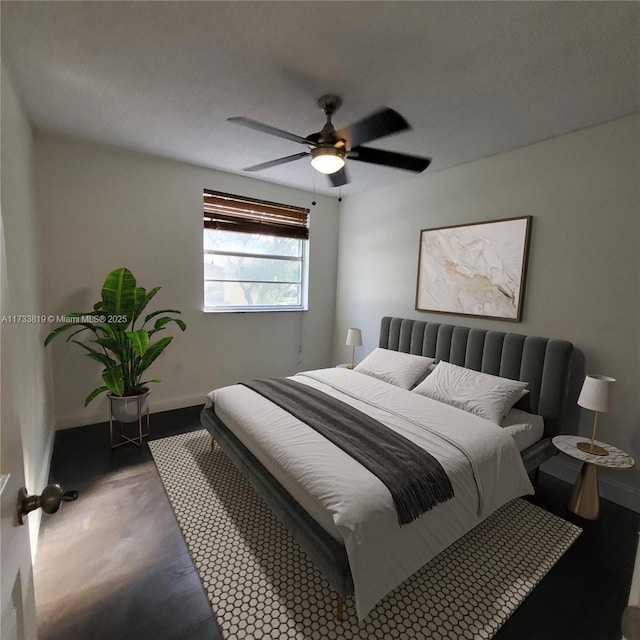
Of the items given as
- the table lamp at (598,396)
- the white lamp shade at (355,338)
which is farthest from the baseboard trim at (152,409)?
the table lamp at (598,396)

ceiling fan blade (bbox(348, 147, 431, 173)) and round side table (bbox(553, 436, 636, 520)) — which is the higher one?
ceiling fan blade (bbox(348, 147, 431, 173))

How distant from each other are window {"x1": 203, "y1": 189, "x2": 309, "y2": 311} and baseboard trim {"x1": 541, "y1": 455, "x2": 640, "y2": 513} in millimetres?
3222

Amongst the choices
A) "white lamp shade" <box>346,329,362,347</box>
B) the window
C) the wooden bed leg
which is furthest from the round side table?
the window

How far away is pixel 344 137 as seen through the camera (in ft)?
6.92

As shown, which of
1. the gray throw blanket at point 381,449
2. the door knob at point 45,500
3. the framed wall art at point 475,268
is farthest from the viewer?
the framed wall art at point 475,268

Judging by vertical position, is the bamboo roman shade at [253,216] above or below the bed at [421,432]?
above

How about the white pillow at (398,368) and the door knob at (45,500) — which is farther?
the white pillow at (398,368)

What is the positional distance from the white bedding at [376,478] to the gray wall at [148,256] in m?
1.28

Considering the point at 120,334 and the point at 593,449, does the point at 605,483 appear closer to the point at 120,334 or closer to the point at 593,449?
the point at 593,449

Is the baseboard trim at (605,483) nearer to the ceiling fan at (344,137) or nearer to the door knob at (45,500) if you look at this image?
the ceiling fan at (344,137)

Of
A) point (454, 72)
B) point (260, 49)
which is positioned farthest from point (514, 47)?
point (260, 49)

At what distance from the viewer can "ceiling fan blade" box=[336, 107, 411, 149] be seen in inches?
70.3

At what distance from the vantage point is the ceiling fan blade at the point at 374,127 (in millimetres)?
1787

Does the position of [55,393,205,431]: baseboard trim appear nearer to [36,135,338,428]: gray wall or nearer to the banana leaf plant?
[36,135,338,428]: gray wall
